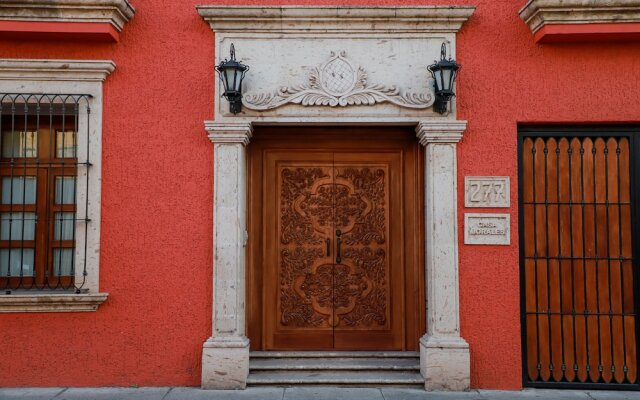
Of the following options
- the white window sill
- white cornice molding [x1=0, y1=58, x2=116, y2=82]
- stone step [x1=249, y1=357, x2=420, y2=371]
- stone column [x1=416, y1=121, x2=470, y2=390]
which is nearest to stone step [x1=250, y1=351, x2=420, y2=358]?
stone step [x1=249, y1=357, x2=420, y2=371]

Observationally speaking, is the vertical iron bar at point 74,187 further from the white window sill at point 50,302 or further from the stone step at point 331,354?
the stone step at point 331,354

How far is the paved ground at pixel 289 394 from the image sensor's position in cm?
493

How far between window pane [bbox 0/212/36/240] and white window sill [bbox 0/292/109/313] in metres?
0.62

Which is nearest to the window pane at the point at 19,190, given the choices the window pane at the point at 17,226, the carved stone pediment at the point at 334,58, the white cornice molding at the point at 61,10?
the window pane at the point at 17,226

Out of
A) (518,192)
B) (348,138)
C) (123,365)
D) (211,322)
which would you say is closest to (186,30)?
(348,138)

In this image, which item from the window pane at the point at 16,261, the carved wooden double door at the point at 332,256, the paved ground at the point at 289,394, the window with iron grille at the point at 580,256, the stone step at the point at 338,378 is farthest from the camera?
the carved wooden double door at the point at 332,256

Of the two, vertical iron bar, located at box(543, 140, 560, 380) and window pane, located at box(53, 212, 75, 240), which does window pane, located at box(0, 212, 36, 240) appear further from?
vertical iron bar, located at box(543, 140, 560, 380)

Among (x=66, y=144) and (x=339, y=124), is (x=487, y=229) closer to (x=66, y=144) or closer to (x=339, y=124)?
(x=339, y=124)

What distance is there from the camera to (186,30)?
17.7ft

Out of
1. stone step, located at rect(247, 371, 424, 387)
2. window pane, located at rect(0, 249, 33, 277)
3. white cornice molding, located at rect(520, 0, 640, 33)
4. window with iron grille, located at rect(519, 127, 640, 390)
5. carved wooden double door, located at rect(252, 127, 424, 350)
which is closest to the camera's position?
white cornice molding, located at rect(520, 0, 640, 33)

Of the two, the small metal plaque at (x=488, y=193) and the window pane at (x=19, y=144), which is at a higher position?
the window pane at (x=19, y=144)

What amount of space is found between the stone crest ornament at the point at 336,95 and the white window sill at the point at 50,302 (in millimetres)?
2422

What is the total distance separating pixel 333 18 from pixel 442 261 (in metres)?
2.65

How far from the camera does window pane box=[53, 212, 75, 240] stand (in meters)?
5.45
